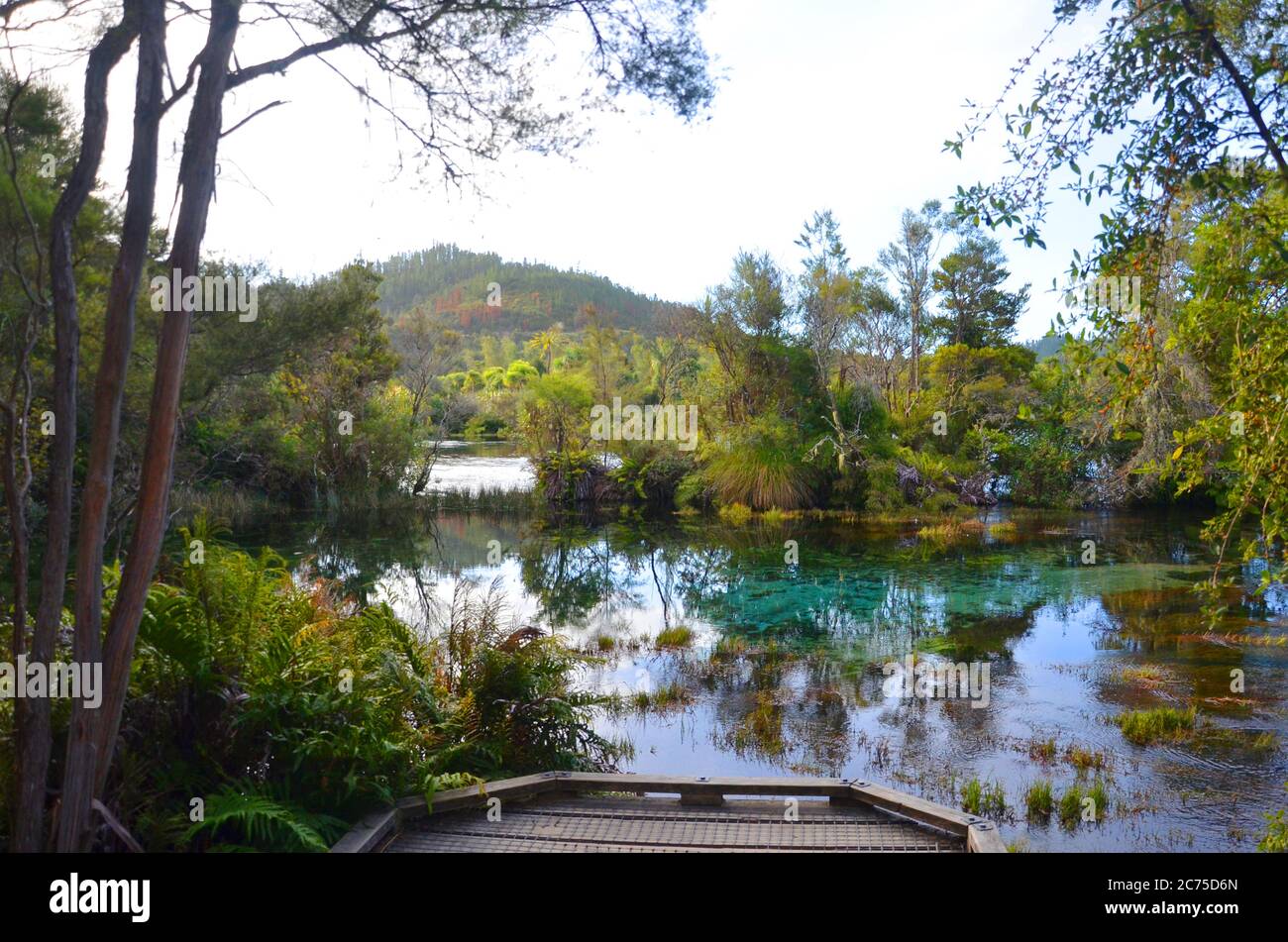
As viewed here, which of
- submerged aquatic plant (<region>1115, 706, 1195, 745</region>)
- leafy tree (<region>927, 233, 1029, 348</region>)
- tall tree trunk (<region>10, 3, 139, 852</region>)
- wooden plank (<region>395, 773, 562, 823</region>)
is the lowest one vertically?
submerged aquatic plant (<region>1115, 706, 1195, 745</region>)

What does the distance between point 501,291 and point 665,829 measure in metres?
62.0

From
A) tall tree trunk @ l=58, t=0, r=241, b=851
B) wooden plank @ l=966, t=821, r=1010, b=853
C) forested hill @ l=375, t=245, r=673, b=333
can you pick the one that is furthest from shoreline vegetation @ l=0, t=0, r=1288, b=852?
forested hill @ l=375, t=245, r=673, b=333

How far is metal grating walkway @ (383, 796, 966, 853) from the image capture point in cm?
450

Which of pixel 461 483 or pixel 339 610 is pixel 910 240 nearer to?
pixel 461 483

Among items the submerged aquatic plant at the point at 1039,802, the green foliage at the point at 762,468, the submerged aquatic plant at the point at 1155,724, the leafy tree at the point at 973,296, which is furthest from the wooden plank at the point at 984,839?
the leafy tree at the point at 973,296

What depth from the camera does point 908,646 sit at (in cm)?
1059

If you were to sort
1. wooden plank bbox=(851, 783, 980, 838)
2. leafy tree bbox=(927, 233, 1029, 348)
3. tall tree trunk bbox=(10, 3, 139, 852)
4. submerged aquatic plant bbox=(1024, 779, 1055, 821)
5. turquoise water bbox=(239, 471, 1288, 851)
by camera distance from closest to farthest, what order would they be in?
tall tree trunk bbox=(10, 3, 139, 852) < wooden plank bbox=(851, 783, 980, 838) < submerged aquatic plant bbox=(1024, 779, 1055, 821) < turquoise water bbox=(239, 471, 1288, 851) < leafy tree bbox=(927, 233, 1029, 348)

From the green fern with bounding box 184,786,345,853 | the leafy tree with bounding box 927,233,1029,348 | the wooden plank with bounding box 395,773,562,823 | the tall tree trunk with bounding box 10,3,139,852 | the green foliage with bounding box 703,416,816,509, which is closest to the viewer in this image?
the tall tree trunk with bounding box 10,3,139,852

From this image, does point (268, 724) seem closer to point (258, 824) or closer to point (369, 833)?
point (258, 824)

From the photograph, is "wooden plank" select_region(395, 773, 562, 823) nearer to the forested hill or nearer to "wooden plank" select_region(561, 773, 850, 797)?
"wooden plank" select_region(561, 773, 850, 797)

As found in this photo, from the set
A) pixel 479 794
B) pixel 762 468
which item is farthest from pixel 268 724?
pixel 762 468

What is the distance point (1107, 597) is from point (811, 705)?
6869mm

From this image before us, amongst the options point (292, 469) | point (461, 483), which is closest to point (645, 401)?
point (461, 483)

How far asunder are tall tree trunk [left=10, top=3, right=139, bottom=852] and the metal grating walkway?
1.54 meters
